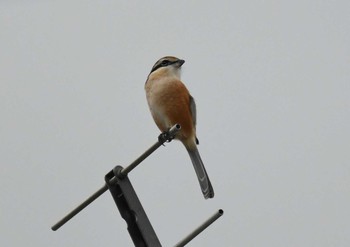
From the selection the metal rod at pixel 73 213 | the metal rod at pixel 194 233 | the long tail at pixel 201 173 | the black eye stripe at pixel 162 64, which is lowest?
the metal rod at pixel 194 233

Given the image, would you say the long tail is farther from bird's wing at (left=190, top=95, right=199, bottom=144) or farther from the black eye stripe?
the black eye stripe

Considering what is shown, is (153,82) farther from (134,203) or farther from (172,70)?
(134,203)

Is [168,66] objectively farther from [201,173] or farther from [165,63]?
[201,173]

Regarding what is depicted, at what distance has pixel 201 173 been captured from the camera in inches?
214

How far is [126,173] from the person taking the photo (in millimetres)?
2828

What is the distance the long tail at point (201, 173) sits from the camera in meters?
5.09

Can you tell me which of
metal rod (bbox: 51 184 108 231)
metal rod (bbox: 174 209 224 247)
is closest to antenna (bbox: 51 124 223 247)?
metal rod (bbox: 174 209 224 247)

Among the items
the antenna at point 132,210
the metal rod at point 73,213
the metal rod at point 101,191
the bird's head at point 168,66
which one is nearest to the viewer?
the antenna at point 132,210

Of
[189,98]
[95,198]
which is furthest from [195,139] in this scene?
[95,198]

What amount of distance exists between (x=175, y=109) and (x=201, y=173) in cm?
61

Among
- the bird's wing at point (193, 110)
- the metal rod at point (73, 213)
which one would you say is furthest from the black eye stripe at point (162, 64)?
the metal rod at point (73, 213)

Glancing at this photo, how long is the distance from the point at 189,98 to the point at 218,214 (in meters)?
2.98

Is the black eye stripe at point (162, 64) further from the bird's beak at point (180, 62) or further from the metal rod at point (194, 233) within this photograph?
the metal rod at point (194, 233)

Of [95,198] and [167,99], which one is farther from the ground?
[167,99]
